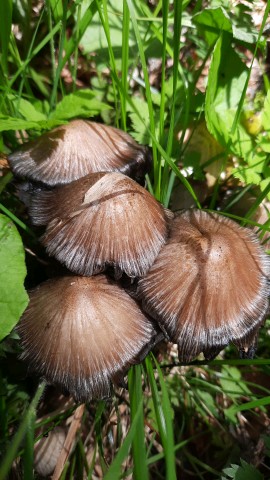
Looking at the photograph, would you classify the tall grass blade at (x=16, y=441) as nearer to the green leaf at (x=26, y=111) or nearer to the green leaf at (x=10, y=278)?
the green leaf at (x=10, y=278)

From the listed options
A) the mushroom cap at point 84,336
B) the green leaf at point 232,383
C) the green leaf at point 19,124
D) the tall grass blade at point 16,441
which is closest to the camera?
the tall grass blade at point 16,441

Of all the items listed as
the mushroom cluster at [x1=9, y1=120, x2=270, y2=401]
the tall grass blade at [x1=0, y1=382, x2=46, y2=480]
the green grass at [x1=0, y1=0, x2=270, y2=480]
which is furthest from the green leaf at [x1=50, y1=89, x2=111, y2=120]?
the tall grass blade at [x1=0, y1=382, x2=46, y2=480]

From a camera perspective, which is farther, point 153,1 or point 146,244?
point 153,1

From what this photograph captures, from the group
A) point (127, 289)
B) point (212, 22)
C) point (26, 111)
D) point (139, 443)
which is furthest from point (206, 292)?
point (212, 22)

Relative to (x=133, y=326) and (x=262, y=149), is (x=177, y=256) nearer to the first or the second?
(x=133, y=326)

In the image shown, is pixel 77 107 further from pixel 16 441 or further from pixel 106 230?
pixel 16 441

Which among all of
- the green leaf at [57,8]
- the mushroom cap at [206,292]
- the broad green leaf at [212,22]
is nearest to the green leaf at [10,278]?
the mushroom cap at [206,292]

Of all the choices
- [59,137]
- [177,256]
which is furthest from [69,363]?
[59,137]
